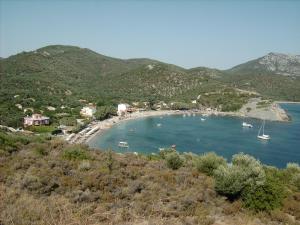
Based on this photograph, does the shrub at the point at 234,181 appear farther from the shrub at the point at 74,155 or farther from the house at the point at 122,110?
the house at the point at 122,110

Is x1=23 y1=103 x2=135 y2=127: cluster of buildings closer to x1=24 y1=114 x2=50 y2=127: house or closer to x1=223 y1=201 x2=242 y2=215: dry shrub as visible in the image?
x1=24 y1=114 x2=50 y2=127: house

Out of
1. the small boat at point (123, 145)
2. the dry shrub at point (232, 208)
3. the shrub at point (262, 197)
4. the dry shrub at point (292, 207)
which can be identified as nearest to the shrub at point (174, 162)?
the shrub at point (262, 197)

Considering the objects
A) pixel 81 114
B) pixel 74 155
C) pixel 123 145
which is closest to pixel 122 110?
pixel 81 114

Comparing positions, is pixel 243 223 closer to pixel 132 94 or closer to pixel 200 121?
pixel 200 121

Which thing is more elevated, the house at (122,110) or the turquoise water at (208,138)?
the house at (122,110)

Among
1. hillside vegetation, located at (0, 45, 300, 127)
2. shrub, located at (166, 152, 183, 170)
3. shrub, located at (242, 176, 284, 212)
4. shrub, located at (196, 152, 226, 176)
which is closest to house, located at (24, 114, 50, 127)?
hillside vegetation, located at (0, 45, 300, 127)
